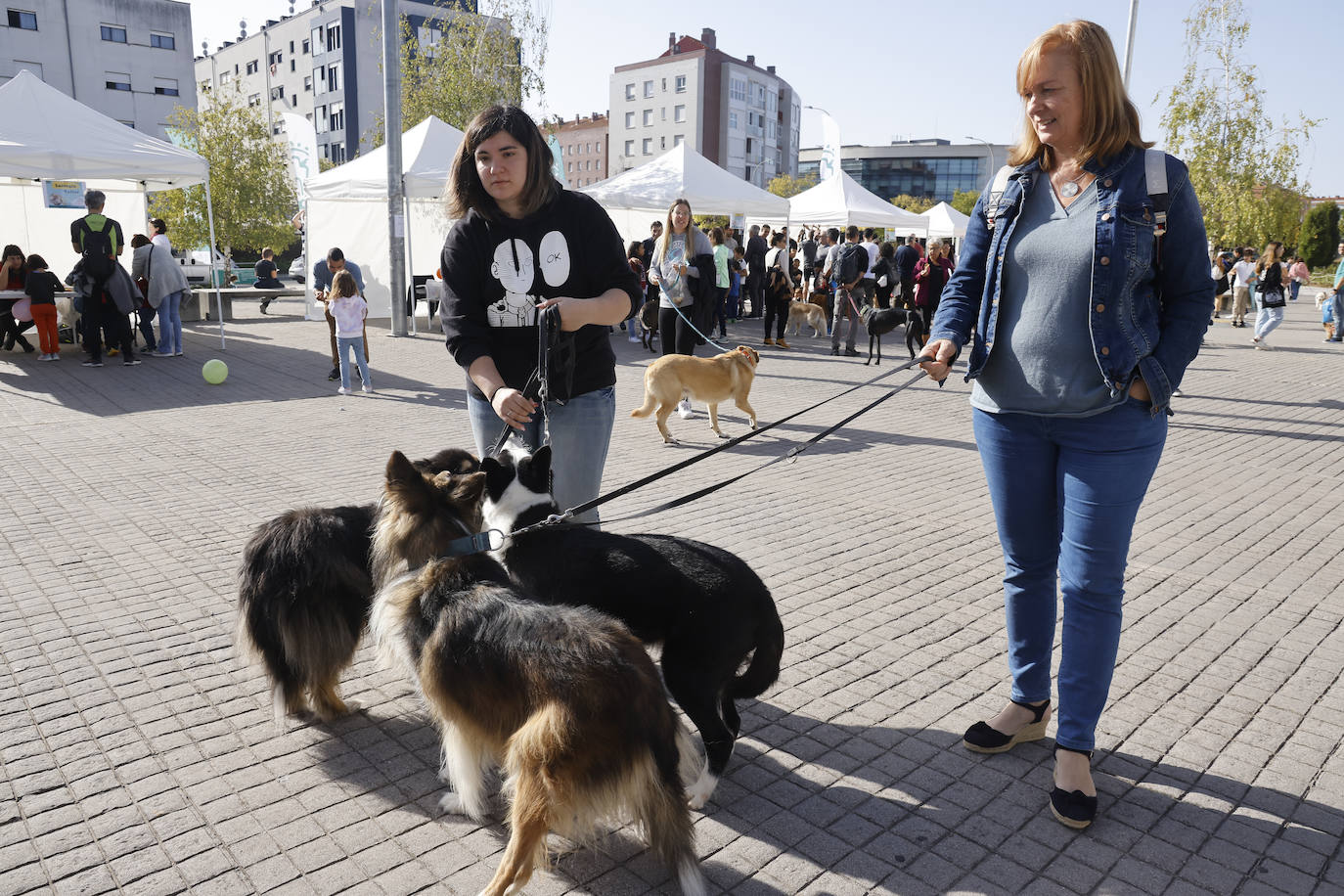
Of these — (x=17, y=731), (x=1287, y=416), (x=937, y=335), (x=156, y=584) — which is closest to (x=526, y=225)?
(x=937, y=335)

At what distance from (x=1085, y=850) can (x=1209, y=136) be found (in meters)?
30.4

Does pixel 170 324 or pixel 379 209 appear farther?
pixel 379 209

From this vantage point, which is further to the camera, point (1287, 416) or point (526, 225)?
point (1287, 416)

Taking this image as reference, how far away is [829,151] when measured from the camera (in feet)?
96.5

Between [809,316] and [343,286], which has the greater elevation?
[343,286]

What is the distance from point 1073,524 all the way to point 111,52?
61835 millimetres

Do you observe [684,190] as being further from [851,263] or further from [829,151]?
[829,151]

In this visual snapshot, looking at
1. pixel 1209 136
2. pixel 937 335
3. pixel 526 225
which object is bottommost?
pixel 937 335

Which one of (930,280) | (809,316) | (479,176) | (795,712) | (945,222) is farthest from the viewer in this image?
(945,222)

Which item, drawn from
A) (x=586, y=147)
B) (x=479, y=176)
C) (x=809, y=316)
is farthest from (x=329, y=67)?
(x=479, y=176)

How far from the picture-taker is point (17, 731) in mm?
3121

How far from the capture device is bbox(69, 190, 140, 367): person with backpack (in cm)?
1160

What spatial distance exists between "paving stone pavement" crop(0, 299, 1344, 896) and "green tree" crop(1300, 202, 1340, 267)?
47.0m

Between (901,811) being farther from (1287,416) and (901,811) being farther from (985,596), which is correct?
(1287,416)
